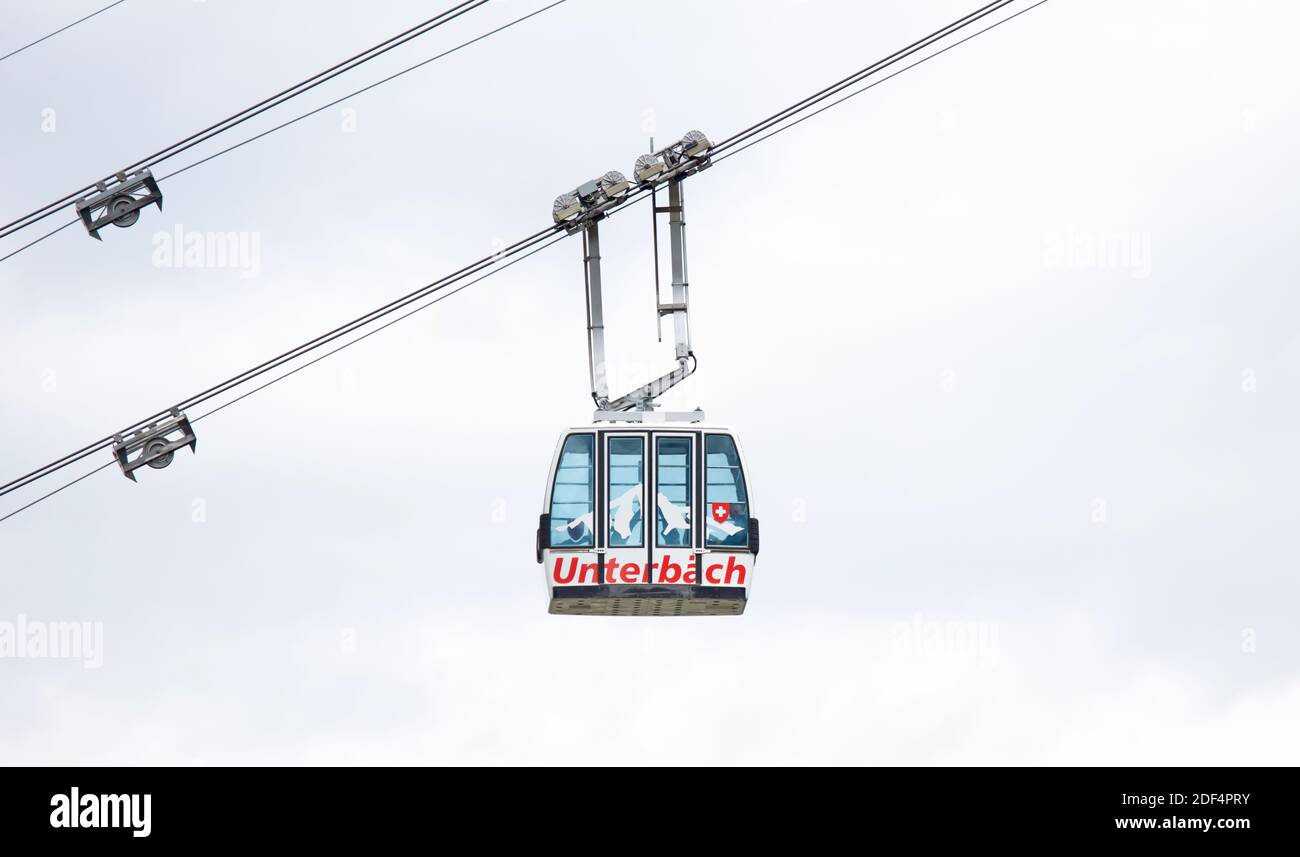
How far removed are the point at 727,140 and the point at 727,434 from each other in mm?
5431

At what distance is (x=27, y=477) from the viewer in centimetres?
6091

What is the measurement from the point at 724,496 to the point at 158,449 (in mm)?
10281

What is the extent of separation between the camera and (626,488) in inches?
2579

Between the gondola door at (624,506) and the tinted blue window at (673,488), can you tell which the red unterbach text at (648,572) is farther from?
the tinted blue window at (673,488)

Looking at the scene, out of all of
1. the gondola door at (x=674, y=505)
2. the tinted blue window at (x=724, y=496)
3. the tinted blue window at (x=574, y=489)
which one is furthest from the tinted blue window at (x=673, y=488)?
the tinted blue window at (x=574, y=489)

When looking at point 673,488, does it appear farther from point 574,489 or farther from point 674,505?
point 574,489

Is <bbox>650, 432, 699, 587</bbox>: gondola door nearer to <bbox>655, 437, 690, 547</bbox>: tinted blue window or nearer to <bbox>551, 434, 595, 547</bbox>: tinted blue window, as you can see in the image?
<bbox>655, 437, 690, 547</bbox>: tinted blue window

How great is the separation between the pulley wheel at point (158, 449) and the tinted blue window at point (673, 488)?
29.1 ft

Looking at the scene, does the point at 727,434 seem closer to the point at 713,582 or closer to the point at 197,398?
the point at 713,582

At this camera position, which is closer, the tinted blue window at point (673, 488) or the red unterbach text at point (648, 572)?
the red unterbach text at point (648, 572)

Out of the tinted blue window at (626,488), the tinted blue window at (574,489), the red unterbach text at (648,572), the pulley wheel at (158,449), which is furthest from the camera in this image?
the tinted blue window at (574,489)

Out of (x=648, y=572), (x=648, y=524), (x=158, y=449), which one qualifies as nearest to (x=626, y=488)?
(x=648, y=524)

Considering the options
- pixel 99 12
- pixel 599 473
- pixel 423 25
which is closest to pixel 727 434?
pixel 599 473

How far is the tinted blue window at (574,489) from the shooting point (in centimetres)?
6525
